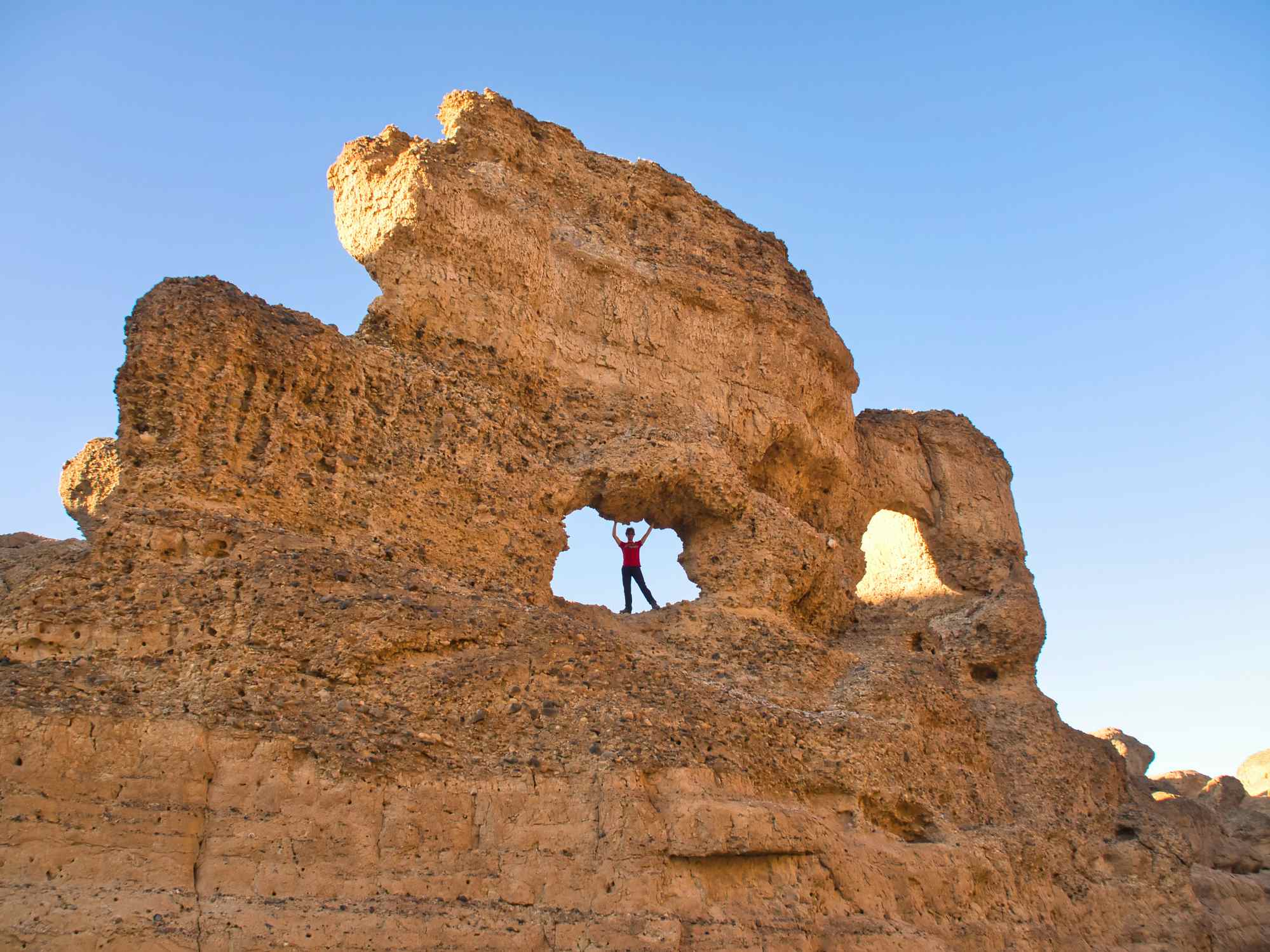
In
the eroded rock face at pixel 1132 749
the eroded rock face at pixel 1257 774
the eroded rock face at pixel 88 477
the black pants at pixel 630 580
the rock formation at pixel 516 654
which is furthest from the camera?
the eroded rock face at pixel 1257 774

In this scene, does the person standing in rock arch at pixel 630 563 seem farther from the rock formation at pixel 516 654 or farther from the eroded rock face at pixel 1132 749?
the eroded rock face at pixel 1132 749

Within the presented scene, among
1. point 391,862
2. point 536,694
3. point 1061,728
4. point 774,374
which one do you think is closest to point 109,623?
point 391,862

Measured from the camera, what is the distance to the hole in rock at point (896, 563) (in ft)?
51.3

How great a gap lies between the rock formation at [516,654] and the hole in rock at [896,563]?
3.44ft

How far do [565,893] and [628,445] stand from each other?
16.0 ft

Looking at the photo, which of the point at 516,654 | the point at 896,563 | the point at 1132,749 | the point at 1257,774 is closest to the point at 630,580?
the point at 516,654

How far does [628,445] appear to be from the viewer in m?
11.2

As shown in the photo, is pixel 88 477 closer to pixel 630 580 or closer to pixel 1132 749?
pixel 630 580

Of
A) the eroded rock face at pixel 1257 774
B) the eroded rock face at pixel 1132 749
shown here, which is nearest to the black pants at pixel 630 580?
the eroded rock face at pixel 1132 749

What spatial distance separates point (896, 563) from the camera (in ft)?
53.4

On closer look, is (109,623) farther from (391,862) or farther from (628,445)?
(628,445)

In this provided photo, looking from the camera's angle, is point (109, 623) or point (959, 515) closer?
point (109, 623)

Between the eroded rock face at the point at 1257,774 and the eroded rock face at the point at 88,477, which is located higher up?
the eroded rock face at the point at 88,477

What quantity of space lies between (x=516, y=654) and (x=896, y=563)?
9.08 metres
